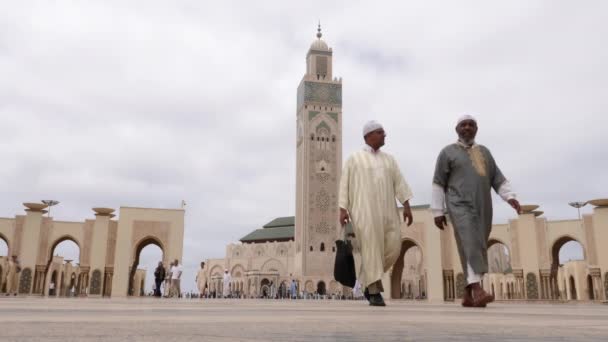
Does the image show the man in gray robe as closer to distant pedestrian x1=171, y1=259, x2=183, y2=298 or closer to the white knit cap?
the white knit cap

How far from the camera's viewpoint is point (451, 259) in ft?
57.0

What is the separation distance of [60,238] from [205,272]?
105 feet

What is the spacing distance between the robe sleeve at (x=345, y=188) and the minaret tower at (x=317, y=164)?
34298 mm

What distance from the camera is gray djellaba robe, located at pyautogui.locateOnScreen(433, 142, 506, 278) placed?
3.98 meters

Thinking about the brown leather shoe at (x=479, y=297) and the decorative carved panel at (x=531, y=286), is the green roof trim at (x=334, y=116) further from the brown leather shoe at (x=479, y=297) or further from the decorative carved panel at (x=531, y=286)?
the brown leather shoe at (x=479, y=297)

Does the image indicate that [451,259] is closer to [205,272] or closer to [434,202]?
[434,202]

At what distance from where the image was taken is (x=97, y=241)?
1739cm

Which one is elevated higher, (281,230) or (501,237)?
(281,230)

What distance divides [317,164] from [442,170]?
37.5m

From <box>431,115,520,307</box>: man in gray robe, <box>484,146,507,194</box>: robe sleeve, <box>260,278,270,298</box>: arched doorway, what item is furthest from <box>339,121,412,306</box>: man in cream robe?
<box>260,278,270,298</box>: arched doorway

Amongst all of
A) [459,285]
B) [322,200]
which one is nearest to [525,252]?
[459,285]

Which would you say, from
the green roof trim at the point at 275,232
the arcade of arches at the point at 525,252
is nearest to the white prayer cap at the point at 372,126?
the arcade of arches at the point at 525,252

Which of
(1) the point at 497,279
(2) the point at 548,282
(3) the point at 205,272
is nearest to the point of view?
(2) the point at 548,282

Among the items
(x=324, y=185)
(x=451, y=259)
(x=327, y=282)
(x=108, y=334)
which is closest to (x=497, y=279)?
(x=327, y=282)
